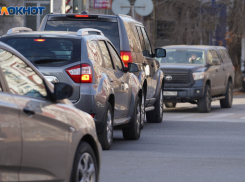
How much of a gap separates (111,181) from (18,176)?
2702 mm

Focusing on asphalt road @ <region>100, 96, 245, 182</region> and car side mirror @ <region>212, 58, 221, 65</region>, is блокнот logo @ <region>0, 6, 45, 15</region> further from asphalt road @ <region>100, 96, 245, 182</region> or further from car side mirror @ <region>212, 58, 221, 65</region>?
asphalt road @ <region>100, 96, 245, 182</region>

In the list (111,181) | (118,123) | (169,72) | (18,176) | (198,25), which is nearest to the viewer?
(18,176)

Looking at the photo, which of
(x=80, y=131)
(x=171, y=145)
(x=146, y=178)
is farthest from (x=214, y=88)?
(x=80, y=131)

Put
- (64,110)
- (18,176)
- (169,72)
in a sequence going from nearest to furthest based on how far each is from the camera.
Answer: (18,176) < (64,110) < (169,72)

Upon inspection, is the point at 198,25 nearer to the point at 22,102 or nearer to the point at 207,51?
the point at 207,51

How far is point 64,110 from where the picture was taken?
515cm

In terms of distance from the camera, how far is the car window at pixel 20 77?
4.71 metres

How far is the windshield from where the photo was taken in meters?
19.0

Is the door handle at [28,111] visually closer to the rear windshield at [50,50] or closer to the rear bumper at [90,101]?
the rear bumper at [90,101]

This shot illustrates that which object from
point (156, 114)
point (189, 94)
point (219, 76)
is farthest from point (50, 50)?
point (219, 76)

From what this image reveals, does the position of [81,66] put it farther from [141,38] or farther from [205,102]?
[205,102]

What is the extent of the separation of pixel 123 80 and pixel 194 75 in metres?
7.99

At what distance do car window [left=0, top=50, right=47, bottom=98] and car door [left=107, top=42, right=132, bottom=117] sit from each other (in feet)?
16.4

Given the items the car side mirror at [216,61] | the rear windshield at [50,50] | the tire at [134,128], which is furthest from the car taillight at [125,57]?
the car side mirror at [216,61]
